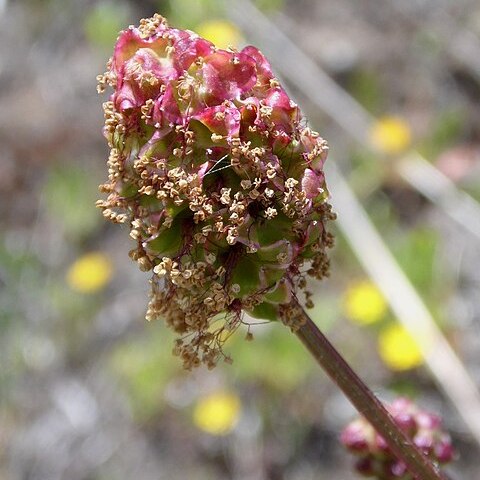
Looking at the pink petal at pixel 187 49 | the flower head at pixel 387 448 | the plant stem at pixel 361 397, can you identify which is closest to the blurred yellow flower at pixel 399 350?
the flower head at pixel 387 448

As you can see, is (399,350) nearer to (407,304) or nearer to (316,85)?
(407,304)

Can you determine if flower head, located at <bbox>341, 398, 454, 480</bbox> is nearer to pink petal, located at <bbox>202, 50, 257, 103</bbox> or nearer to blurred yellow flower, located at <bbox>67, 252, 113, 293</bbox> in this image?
pink petal, located at <bbox>202, 50, 257, 103</bbox>

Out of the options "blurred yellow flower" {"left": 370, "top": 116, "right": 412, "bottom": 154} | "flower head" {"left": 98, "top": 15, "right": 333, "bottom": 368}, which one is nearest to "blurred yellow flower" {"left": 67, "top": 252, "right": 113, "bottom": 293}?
"blurred yellow flower" {"left": 370, "top": 116, "right": 412, "bottom": 154}

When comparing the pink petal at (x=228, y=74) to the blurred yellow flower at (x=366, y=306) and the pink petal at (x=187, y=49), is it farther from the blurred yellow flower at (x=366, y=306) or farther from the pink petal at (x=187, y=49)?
the blurred yellow flower at (x=366, y=306)

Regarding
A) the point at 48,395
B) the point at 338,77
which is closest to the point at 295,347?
the point at 48,395

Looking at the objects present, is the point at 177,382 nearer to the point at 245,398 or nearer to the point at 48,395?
the point at 245,398
